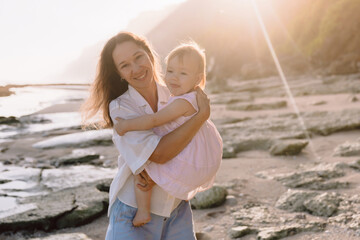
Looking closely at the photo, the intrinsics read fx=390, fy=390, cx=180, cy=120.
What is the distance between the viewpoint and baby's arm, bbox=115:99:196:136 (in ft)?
6.17

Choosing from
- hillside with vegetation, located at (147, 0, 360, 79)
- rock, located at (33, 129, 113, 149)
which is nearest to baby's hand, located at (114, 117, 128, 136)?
rock, located at (33, 129, 113, 149)

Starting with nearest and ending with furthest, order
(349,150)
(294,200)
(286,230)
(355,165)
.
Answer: (286,230) → (294,200) → (355,165) → (349,150)

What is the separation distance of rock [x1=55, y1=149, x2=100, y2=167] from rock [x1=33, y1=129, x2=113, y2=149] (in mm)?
857

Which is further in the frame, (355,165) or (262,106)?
(262,106)

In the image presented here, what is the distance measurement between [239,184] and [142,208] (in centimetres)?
339

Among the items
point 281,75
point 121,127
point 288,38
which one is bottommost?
point 281,75

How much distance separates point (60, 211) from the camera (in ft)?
13.9

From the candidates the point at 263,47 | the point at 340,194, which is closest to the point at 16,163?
the point at 340,194

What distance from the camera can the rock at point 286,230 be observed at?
335 centimetres

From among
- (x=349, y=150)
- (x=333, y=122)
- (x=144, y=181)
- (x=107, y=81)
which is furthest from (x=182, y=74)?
(x=333, y=122)

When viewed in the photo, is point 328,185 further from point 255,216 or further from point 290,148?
point 290,148

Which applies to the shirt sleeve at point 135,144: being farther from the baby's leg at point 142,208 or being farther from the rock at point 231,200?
the rock at point 231,200

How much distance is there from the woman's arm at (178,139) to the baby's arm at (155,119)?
65mm

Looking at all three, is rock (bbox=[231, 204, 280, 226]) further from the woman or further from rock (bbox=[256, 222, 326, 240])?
the woman
